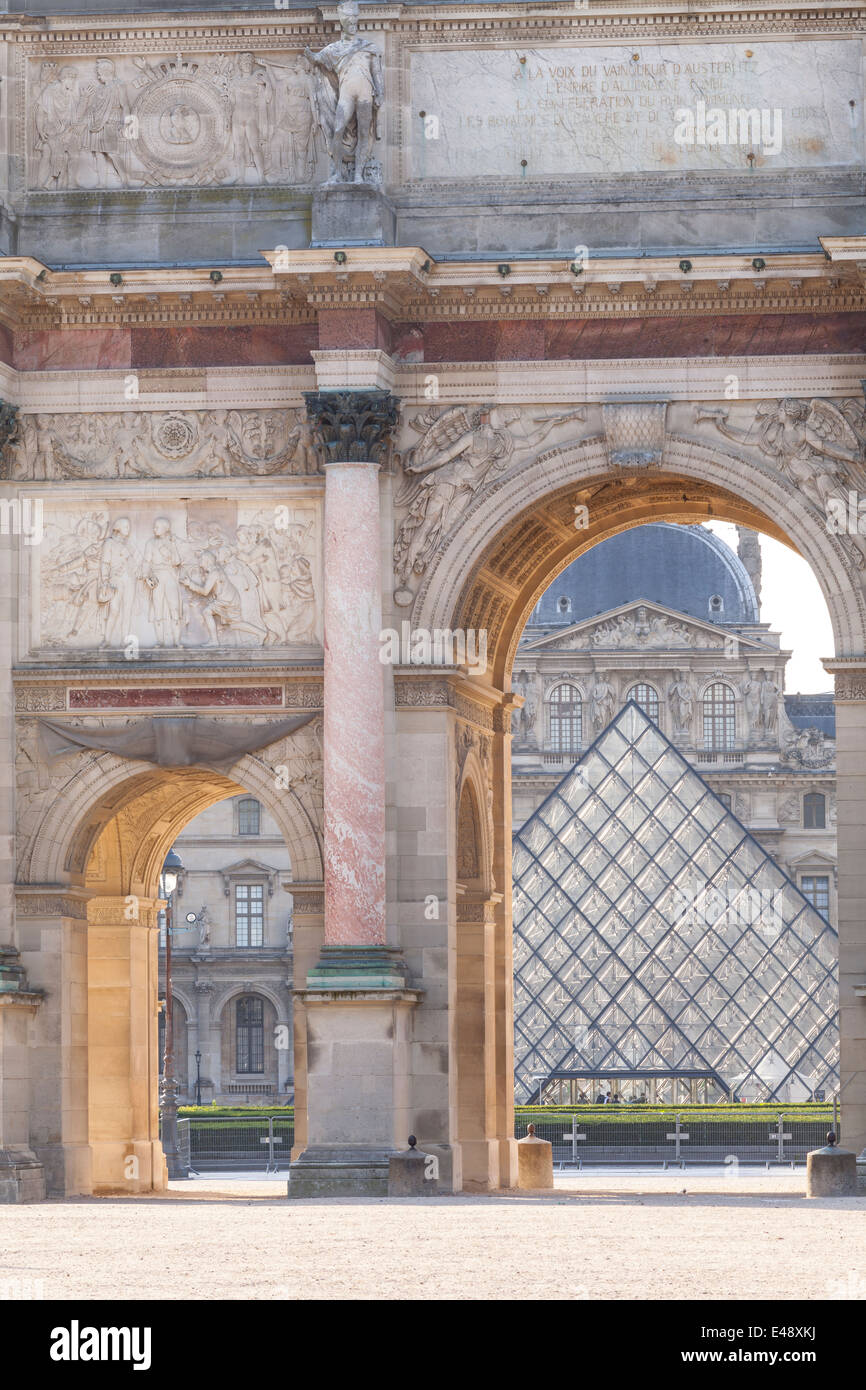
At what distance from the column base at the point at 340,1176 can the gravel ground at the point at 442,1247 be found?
659mm

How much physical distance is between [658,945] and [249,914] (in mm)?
23902

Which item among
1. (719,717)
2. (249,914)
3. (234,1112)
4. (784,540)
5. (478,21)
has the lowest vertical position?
(234,1112)

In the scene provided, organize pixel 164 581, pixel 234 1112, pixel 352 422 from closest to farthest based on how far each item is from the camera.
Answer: pixel 352 422 → pixel 164 581 → pixel 234 1112

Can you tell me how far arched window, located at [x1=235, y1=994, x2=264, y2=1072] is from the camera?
366 feet

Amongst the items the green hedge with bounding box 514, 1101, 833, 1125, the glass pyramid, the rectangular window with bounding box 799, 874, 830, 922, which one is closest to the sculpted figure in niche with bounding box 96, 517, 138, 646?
the green hedge with bounding box 514, 1101, 833, 1125

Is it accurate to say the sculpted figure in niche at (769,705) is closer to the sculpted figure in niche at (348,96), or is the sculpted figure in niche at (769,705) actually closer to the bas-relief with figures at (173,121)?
the bas-relief with figures at (173,121)

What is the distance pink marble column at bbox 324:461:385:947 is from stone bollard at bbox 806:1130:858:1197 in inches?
219

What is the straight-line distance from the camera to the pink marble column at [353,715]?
35.5 m

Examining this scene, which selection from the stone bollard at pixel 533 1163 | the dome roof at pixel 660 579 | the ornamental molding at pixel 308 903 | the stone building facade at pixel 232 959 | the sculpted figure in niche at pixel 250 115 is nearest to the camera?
the ornamental molding at pixel 308 903

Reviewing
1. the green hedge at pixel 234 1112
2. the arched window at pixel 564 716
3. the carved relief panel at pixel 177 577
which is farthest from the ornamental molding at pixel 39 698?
the arched window at pixel 564 716

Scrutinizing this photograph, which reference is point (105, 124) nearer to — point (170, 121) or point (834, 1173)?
point (170, 121)

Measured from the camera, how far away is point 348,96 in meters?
35.9

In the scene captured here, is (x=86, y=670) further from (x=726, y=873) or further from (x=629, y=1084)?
(x=726, y=873)

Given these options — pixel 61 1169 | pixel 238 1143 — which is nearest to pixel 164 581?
pixel 61 1169
